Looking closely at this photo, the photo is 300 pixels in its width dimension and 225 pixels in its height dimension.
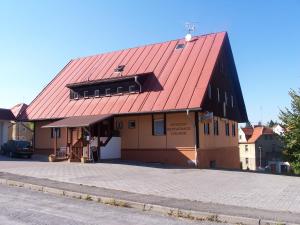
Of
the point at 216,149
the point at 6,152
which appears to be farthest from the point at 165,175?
the point at 6,152

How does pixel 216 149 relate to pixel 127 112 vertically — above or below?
below

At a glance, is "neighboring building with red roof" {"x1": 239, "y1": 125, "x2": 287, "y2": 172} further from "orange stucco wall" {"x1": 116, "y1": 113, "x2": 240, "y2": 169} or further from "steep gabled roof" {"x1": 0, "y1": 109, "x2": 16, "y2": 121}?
"steep gabled roof" {"x1": 0, "y1": 109, "x2": 16, "y2": 121}

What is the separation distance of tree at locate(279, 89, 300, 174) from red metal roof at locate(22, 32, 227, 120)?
7571 millimetres

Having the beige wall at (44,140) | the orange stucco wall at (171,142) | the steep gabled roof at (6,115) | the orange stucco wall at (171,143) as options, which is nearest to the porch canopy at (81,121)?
the orange stucco wall at (171,142)

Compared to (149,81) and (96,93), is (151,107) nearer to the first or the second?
(149,81)

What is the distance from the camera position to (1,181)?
1590 centimetres

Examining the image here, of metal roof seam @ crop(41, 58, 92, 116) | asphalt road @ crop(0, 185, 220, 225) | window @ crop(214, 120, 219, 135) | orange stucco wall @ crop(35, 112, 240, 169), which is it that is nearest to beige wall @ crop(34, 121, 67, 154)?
metal roof seam @ crop(41, 58, 92, 116)

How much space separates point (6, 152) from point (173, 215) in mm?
25623

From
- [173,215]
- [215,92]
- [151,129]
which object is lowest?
[173,215]

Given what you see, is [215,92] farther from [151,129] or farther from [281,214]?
[281,214]

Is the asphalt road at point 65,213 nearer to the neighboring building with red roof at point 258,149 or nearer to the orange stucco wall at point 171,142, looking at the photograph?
the orange stucco wall at point 171,142

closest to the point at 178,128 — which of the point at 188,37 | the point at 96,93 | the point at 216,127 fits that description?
the point at 216,127

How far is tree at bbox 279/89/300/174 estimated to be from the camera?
2945 centimetres

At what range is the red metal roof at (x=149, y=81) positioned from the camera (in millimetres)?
24891
